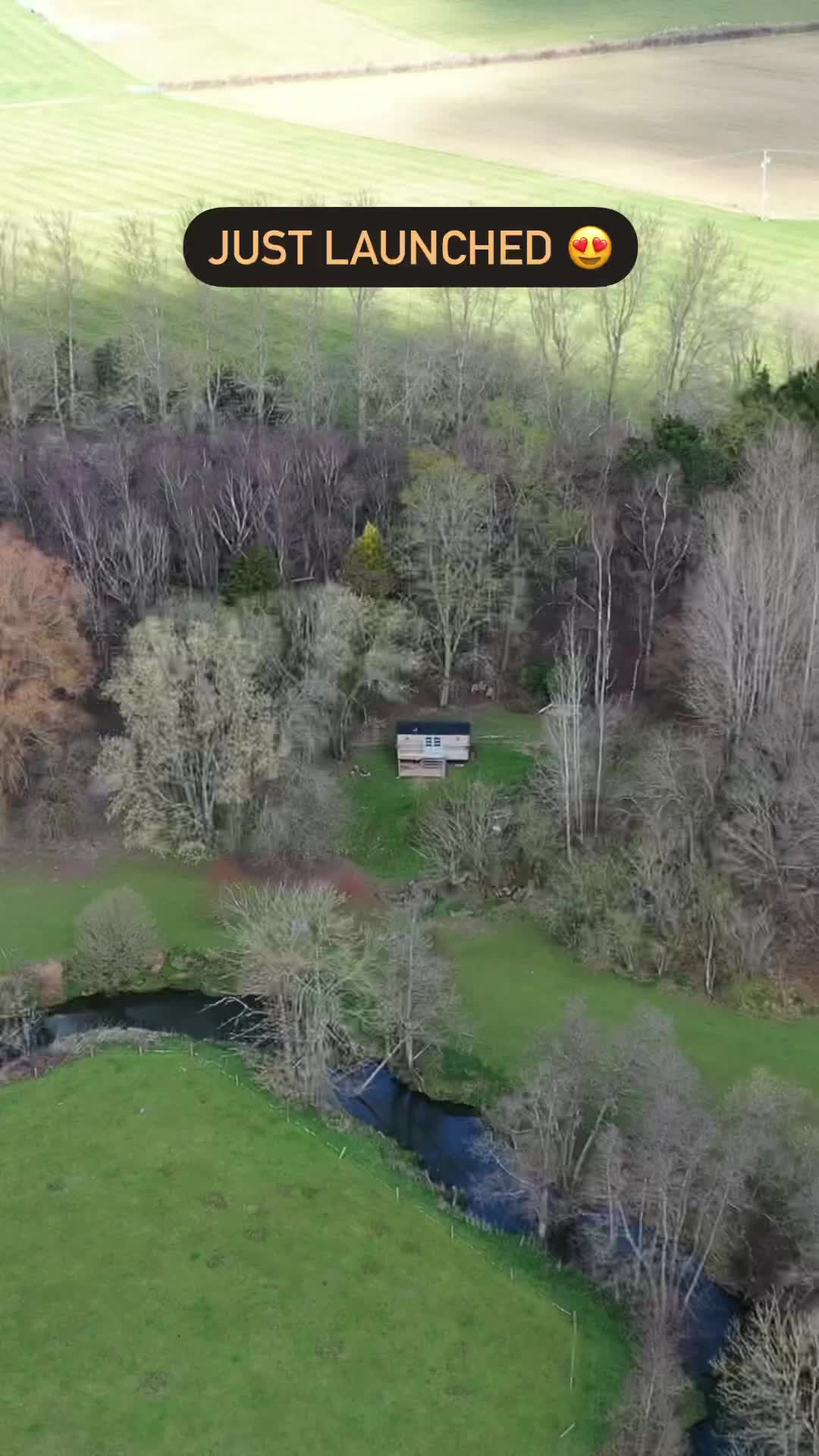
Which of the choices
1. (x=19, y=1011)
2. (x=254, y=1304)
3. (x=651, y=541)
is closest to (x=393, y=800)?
(x=651, y=541)

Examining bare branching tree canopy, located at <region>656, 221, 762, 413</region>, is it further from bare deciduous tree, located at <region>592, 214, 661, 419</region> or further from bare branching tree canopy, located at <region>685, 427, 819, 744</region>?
bare branching tree canopy, located at <region>685, 427, 819, 744</region>

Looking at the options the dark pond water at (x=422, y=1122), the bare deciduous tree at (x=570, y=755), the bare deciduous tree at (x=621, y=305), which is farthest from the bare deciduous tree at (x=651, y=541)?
the dark pond water at (x=422, y=1122)

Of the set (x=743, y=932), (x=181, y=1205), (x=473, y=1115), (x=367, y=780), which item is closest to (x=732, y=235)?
(x=367, y=780)

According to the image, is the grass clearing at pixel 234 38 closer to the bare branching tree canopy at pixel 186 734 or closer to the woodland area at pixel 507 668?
the woodland area at pixel 507 668

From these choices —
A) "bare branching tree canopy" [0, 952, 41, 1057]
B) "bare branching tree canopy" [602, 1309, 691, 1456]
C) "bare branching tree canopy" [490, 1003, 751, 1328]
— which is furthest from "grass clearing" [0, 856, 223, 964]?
"bare branching tree canopy" [602, 1309, 691, 1456]

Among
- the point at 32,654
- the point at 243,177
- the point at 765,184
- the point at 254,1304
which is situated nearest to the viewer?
the point at 254,1304

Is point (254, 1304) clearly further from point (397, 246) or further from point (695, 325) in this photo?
point (695, 325)
